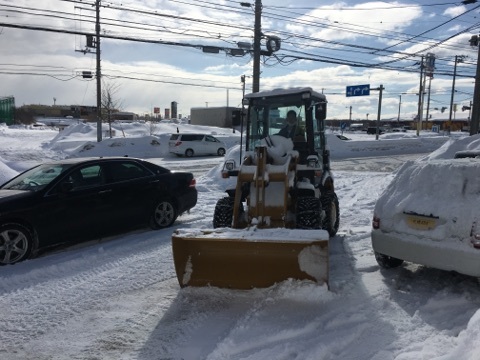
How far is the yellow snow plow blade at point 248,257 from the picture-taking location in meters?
4.87

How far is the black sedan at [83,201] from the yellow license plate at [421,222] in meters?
4.81

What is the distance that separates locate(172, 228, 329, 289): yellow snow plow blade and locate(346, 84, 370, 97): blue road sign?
106ft

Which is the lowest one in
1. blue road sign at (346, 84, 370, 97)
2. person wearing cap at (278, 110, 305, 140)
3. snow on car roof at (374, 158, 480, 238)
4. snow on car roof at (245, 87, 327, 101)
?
snow on car roof at (374, 158, 480, 238)

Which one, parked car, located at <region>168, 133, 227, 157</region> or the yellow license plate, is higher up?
the yellow license plate

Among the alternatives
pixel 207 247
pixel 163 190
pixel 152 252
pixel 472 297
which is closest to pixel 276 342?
pixel 207 247

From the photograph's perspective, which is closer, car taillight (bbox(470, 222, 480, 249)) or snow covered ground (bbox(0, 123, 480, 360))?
snow covered ground (bbox(0, 123, 480, 360))

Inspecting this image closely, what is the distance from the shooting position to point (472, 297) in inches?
191

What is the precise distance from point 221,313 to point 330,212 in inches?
133

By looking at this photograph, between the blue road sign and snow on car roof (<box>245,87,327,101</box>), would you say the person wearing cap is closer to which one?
snow on car roof (<box>245,87,327,101</box>)

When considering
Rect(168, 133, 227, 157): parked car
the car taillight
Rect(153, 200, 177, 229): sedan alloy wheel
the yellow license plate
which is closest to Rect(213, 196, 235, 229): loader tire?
Rect(153, 200, 177, 229): sedan alloy wheel

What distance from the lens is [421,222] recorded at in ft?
17.0

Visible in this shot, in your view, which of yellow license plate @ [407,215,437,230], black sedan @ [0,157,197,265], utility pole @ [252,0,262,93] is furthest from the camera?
utility pole @ [252,0,262,93]

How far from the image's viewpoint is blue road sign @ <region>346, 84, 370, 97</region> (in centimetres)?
3496

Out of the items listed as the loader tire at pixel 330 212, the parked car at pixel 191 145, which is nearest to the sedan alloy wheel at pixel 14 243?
the loader tire at pixel 330 212
